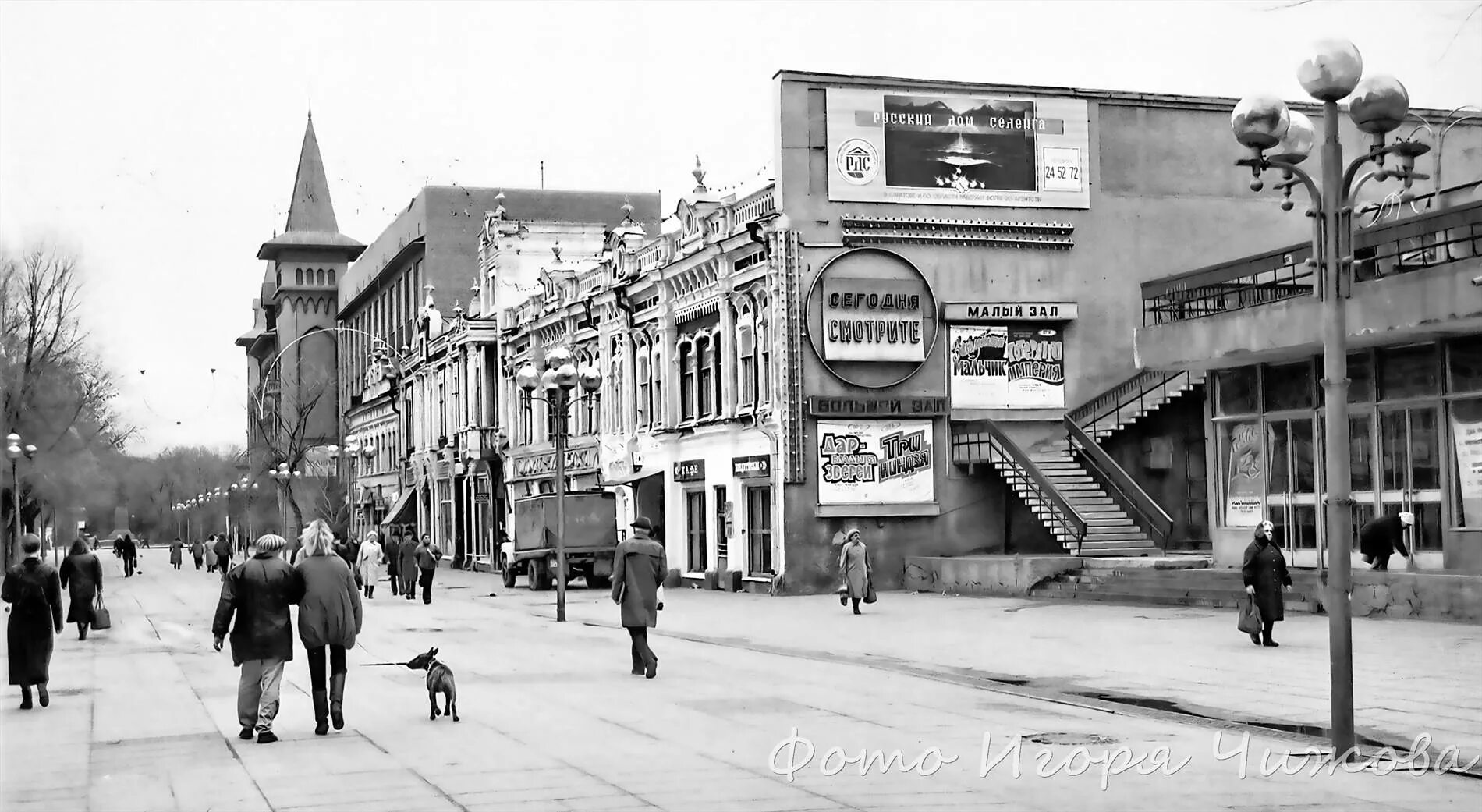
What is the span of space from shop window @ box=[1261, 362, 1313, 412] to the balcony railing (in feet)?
4.03

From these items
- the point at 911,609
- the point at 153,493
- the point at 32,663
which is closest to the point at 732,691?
the point at 32,663

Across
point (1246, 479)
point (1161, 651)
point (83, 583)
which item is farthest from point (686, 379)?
point (1161, 651)

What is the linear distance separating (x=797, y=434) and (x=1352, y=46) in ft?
88.8

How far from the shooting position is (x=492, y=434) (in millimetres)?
66375

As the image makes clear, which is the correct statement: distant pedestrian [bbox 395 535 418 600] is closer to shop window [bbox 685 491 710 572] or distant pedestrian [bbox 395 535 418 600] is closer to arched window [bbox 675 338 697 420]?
shop window [bbox 685 491 710 572]

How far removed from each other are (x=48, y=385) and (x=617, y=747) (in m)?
60.3

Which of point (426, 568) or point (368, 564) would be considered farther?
point (368, 564)

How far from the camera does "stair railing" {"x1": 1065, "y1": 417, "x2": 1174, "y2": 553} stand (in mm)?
35469

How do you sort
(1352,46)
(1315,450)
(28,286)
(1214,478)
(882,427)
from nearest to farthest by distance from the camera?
(1352,46) → (1315,450) → (1214,478) → (882,427) → (28,286)

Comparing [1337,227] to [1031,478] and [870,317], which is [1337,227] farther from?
[870,317]

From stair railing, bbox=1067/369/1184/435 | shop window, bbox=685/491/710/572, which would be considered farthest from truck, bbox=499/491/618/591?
stair railing, bbox=1067/369/1184/435

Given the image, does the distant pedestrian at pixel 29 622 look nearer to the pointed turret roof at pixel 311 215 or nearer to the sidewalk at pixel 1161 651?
the sidewalk at pixel 1161 651

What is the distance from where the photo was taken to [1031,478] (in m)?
37.3

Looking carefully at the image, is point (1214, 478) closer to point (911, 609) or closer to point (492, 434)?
point (911, 609)
